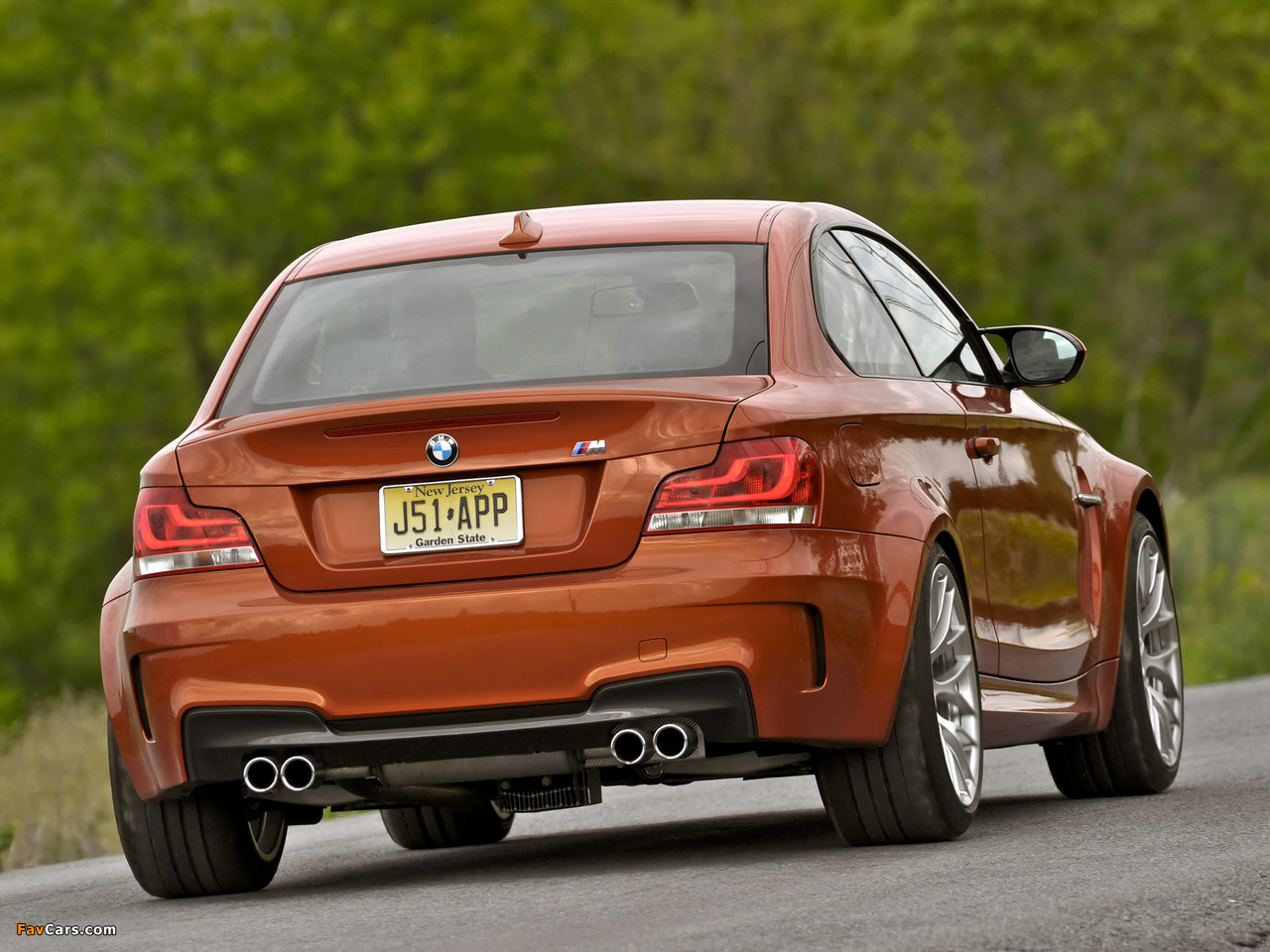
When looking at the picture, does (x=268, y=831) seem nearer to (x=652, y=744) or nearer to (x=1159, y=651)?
(x=652, y=744)

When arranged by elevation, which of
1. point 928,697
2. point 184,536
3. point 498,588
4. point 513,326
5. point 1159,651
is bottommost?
point 1159,651

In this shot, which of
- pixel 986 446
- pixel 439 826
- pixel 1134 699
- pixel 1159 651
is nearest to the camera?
pixel 986 446

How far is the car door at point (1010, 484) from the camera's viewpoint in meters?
7.07

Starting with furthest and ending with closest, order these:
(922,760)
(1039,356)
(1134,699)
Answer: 1. (1134,699)
2. (1039,356)
3. (922,760)

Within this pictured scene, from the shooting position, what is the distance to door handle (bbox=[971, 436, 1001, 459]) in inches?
277

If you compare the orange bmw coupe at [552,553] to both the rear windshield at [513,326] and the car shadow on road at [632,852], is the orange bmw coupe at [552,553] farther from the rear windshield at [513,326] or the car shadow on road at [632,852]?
the car shadow on road at [632,852]

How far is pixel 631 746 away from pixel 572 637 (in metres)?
0.31

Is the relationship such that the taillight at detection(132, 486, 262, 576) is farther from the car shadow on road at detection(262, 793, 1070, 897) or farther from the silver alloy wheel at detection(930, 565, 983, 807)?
the silver alloy wheel at detection(930, 565, 983, 807)

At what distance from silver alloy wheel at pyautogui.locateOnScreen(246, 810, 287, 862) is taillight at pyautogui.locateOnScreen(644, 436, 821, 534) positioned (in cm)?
174

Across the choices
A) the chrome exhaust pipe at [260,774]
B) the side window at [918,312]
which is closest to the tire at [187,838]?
the chrome exhaust pipe at [260,774]

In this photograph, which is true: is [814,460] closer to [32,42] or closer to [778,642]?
[778,642]

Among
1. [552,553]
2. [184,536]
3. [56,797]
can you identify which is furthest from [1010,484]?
[56,797]

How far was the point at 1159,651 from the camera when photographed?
8328mm

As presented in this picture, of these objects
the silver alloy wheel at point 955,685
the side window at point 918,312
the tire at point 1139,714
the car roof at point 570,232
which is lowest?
the tire at point 1139,714
